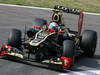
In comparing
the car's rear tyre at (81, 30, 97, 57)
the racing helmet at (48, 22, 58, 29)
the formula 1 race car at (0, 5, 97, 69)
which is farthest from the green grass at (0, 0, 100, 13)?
→ the car's rear tyre at (81, 30, 97, 57)

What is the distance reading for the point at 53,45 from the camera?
40.1ft

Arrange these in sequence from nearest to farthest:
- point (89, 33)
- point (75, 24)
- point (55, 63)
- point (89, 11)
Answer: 1. point (55, 63)
2. point (89, 33)
3. point (75, 24)
4. point (89, 11)

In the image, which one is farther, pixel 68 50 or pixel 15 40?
pixel 15 40

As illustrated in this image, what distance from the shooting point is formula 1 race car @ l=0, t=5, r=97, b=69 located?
11.4 m

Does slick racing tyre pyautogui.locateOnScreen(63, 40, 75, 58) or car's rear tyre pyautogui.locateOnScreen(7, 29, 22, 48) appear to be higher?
car's rear tyre pyautogui.locateOnScreen(7, 29, 22, 48)

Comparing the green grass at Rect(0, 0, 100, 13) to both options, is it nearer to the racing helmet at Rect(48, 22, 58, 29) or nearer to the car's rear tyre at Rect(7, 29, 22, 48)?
the racing helmet at Rect(48, 22, 58, 29)

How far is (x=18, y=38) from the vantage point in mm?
12141

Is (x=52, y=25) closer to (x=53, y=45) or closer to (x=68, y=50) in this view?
(x=53, y=45)

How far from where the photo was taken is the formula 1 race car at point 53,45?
11.4 metres

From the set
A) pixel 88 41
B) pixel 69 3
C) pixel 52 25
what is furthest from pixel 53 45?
pixel 69 3


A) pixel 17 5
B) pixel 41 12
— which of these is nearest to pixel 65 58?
pixel 41 12

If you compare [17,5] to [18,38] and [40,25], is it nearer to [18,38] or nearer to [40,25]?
[40,25]

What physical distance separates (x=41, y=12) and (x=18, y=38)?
39.9ft

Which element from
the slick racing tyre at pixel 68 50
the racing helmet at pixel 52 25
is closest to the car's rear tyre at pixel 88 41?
the racing helmet at pixel 52 25
